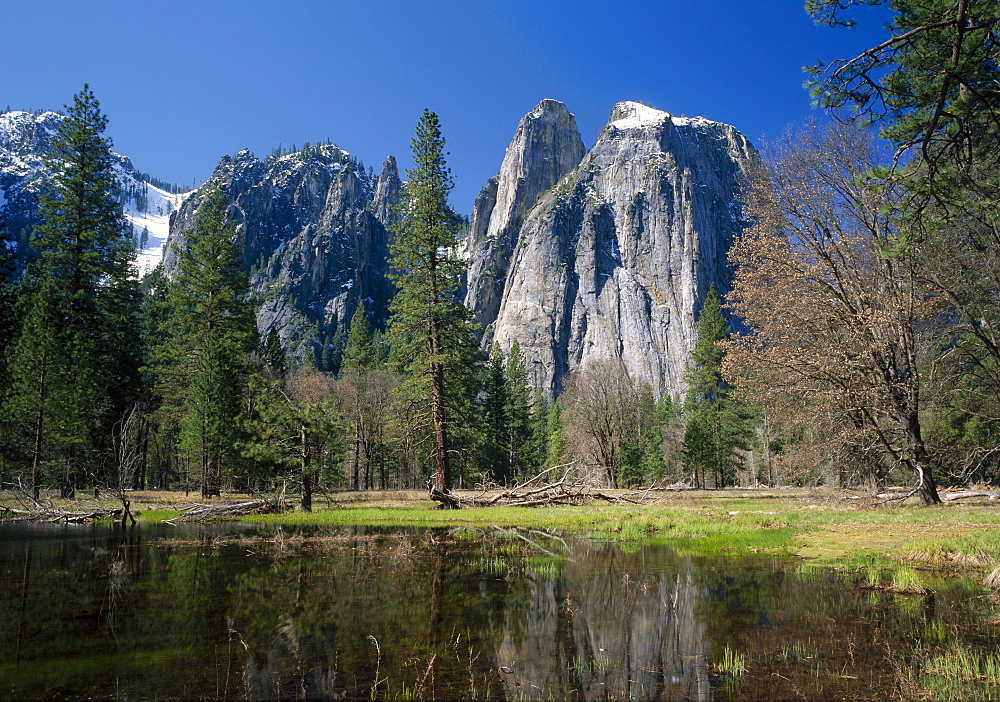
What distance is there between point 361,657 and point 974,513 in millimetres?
18747

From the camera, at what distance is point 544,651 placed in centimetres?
532

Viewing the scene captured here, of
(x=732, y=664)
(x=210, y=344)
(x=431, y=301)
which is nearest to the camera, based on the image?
(x=732, y=664)

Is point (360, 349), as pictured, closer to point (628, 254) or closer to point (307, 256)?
point (628, 254)

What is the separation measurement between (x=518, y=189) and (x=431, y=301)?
169m

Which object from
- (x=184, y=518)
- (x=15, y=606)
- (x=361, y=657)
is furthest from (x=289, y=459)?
(x=361, y=657)

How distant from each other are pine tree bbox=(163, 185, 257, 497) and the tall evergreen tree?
365 cm

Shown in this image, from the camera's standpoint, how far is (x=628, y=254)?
15475 centimetres

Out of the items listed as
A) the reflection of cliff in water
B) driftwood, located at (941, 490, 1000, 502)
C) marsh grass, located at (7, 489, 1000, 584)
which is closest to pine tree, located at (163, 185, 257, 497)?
marsh grass, located at (7, 489, 1000, 584)

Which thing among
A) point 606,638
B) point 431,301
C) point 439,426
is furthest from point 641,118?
point 606,638

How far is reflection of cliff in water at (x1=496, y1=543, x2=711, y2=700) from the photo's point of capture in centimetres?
451

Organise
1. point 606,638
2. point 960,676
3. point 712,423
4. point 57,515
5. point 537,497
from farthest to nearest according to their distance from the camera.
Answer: point 712,423 → point 537,497 → point 57,515 → point 606,638 → point 960,676

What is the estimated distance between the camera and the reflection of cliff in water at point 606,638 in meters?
4.51

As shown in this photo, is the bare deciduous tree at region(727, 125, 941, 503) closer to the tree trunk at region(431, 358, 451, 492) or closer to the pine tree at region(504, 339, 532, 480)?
the tree trunk at region(431, 358, 451, 492)

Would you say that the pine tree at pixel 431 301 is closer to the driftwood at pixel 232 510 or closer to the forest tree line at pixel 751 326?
the forest tree line at pixel 751 326
